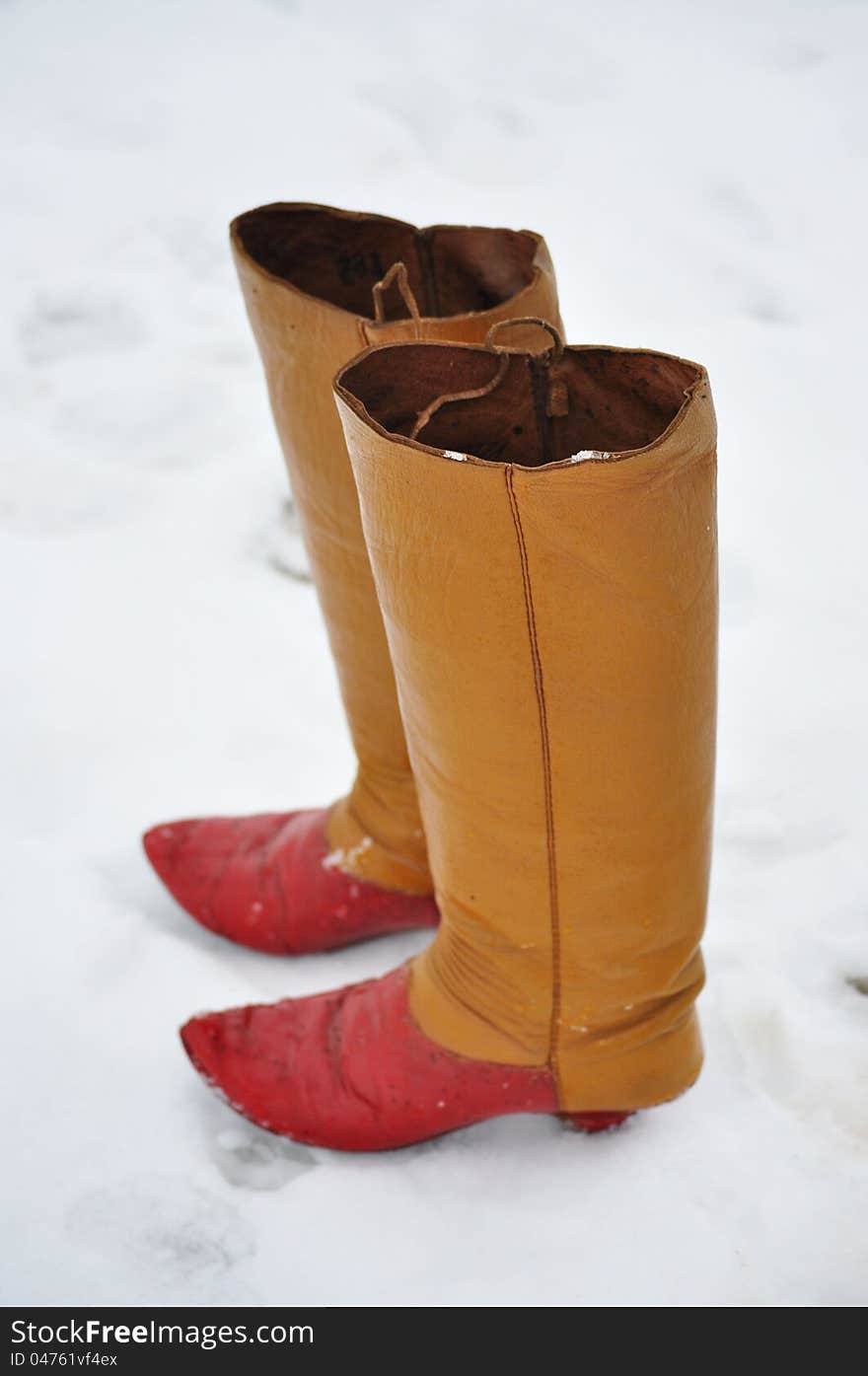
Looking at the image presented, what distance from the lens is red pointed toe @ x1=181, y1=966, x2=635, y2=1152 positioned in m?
0.97

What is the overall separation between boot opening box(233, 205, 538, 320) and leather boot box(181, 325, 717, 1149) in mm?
224

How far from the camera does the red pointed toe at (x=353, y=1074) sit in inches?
38.2

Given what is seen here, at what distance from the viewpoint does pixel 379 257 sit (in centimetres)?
107

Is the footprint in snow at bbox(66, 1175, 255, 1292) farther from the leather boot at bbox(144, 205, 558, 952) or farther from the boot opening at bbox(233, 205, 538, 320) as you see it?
the boot opening at bbox(233, 205, 538, 320)

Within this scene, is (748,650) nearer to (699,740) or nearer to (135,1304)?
(699,740)

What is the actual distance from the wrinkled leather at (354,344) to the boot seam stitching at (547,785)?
24 cm

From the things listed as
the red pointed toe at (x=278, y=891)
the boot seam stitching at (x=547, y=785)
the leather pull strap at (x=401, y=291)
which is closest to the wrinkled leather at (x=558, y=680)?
the boot seam stitching at (x=547, y=785)

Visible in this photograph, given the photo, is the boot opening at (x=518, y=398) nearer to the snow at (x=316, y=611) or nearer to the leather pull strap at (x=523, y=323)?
the leather pull strap at (x=523, y=323)

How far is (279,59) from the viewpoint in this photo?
2.52m

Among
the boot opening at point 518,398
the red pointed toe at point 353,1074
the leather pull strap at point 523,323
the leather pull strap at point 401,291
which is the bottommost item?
the red pointed toe at point 353,1074

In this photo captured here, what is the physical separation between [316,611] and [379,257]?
623 mm

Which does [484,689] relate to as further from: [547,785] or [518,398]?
[518,398]

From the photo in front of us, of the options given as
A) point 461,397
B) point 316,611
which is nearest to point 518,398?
point 461,397

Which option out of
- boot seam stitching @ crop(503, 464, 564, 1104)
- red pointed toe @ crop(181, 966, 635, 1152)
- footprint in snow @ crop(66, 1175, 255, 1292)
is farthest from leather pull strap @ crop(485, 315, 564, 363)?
footprint in snow @ crop(66, 1175, 255, 1292)
